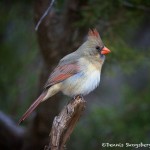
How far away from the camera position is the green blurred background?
19.3ft

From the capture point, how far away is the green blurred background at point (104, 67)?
232 inches

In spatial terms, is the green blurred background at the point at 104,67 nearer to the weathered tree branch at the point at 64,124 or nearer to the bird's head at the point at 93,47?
the bird's head at the point at 93,47

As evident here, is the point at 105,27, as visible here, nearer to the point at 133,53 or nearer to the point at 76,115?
the point at 133,53

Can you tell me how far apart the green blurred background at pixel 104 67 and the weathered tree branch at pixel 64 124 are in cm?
137

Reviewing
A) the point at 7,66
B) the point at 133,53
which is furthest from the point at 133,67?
the point at 7,66

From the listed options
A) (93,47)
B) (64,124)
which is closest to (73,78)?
(93,47)

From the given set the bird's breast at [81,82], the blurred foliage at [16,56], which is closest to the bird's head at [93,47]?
the bird's breast at [81,82]

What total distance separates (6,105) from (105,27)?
90.2 inches

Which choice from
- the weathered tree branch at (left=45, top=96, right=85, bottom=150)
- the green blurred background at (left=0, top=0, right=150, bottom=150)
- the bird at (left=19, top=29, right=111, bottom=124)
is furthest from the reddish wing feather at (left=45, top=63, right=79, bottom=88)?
the green blurred background at (left=0, top=0, right=150, bottom=150)

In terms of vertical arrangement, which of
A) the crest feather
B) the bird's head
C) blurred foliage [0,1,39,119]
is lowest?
the bird's head

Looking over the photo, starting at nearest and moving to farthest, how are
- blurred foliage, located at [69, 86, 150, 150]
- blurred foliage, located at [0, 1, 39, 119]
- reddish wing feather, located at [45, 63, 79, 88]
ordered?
reddish wing feather, located at [45, 63, 79, 88]
blurred foliage, located at [69, 86, 150, 150]
blurred foliage, located at [0, 1, 39, 119]

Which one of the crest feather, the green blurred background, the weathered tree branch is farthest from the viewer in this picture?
the green blurred background

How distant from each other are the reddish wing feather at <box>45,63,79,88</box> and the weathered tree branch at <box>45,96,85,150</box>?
1.43 feet

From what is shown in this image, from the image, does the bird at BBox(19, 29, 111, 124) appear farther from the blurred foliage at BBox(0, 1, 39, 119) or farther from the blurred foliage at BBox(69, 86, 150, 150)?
the blurred foliage at BBox(0, 1, 39, 119)
